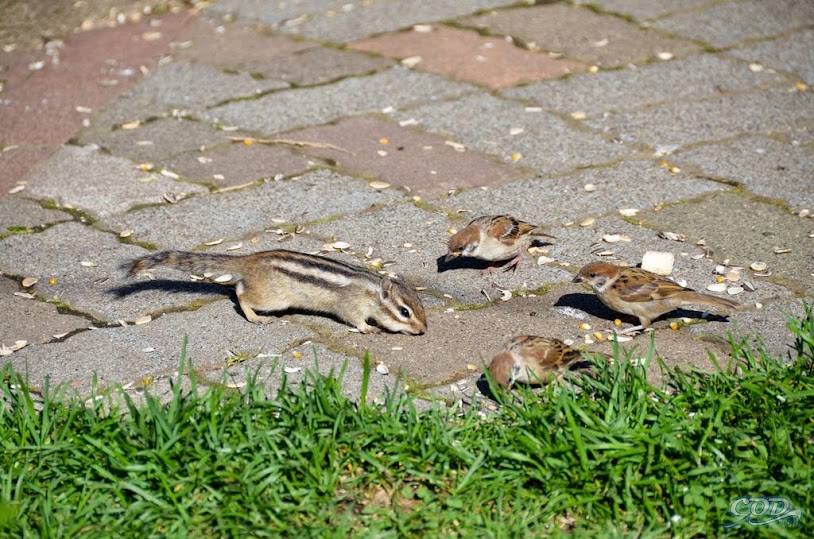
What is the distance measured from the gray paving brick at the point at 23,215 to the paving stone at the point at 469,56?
318 cm

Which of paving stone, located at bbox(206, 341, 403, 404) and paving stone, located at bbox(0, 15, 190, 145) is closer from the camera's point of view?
paving stone, located at bbox(206, 341, 403, 404)

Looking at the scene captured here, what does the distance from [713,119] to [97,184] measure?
4.06 metres

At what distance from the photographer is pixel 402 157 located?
6750mm

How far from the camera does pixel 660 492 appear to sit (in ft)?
11.7

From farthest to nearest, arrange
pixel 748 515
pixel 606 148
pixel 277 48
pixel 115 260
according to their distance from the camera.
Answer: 1. pixel 277 48
2. pixel 606 148
3. pixel 115 260
4. pixel 748 515

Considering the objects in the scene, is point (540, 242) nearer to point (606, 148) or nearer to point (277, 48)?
point (606, 148)

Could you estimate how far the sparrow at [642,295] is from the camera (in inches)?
182

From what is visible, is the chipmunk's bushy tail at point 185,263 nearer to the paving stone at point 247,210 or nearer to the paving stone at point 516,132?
the paving stone at point 247,210

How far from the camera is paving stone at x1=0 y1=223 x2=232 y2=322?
5.10 m

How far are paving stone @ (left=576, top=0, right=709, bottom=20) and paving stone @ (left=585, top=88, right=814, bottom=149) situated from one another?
6.00 ft

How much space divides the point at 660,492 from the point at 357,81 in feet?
16.5

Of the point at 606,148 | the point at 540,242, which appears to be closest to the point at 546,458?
the point at 540,242

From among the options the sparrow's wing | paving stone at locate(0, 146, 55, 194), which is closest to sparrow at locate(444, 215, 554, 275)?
the sparrow's wing

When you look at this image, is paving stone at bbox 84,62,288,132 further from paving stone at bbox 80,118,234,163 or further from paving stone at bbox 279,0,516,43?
paving stone at bbox 279,0,516,43
